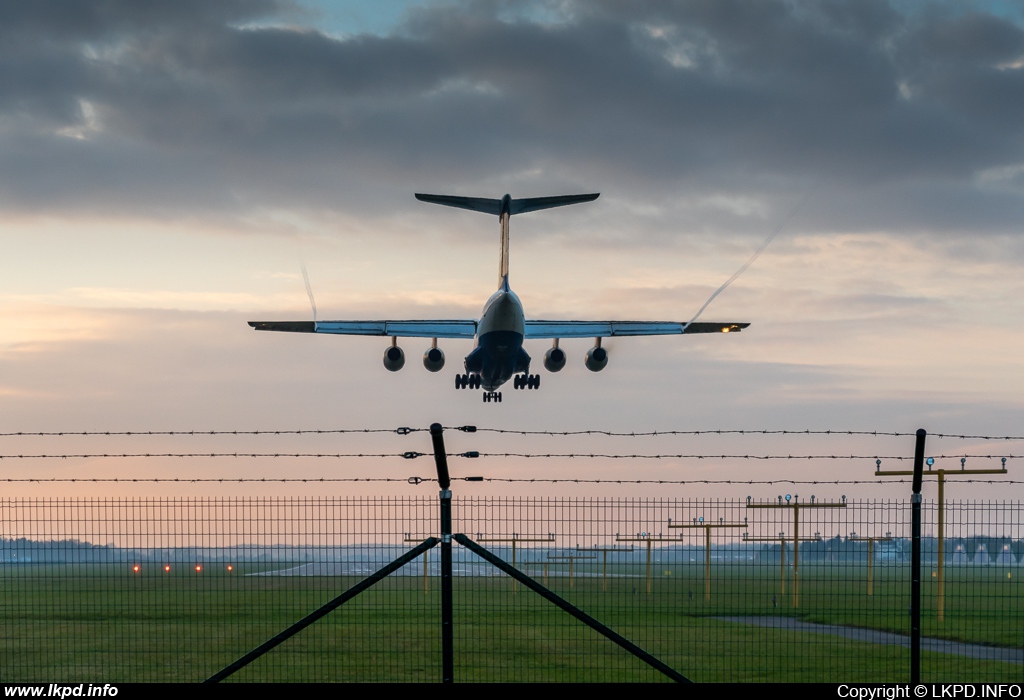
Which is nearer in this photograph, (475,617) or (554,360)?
(475,617)

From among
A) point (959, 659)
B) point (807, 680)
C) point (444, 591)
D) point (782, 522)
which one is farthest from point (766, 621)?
point (444, 591)

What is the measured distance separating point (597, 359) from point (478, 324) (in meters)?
8.45

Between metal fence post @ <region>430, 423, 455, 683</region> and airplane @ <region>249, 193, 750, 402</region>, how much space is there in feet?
109

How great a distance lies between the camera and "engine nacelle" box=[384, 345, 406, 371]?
5047 cm

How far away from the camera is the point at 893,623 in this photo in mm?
33219

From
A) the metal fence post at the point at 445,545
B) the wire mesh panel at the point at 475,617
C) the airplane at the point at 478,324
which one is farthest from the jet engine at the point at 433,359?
the metal fence post at the point at 445,545

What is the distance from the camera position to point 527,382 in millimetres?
49781

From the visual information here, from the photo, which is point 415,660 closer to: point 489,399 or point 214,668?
point 214,668

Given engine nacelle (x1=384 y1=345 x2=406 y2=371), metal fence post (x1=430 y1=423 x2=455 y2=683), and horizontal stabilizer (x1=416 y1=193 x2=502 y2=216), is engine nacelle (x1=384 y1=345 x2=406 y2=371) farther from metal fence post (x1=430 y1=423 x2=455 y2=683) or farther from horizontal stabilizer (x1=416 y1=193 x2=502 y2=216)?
metal fence post (x1=430 y1=423 x2=455 y2=683)

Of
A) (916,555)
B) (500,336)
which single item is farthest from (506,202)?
(916,555)

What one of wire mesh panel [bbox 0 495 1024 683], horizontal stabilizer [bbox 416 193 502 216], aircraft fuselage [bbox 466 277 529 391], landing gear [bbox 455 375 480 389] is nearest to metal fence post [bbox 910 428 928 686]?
wire mesh panel [bbox 0 495 1024 683]

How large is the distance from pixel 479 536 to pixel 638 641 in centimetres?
1371

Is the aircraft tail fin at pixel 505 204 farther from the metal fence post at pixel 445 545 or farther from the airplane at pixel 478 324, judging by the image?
the metal fence post at pixel 445 545

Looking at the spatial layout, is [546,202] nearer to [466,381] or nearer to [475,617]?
[466,381]
